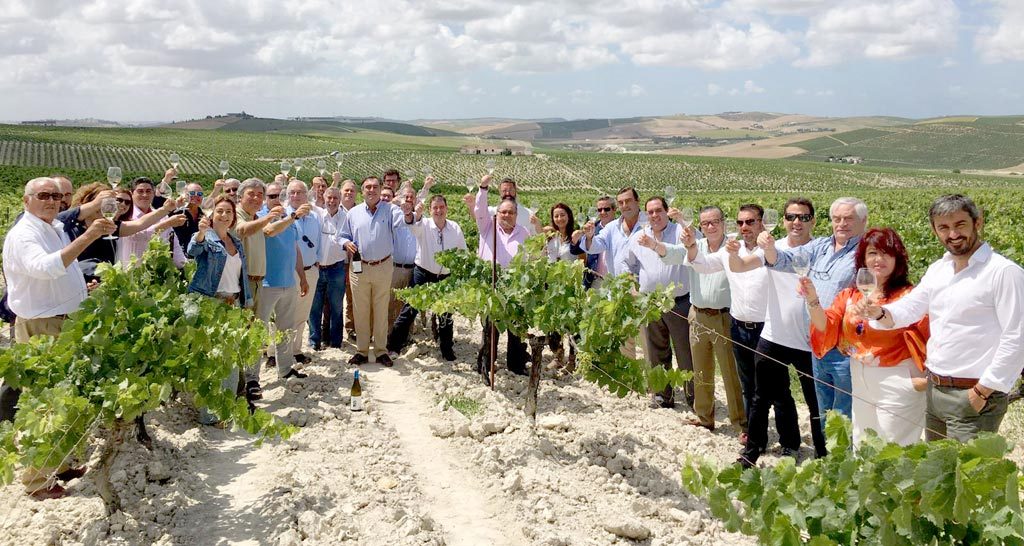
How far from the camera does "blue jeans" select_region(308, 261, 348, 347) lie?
321 inches

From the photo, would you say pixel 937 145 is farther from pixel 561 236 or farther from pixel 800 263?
pixel 800 263

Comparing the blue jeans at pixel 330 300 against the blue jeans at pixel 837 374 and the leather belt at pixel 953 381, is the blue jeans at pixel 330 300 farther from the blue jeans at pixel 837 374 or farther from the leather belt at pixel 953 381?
the leather belt at pixel 953 381

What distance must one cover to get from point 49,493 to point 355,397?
2389 mm

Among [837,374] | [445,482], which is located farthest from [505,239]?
[837,374]

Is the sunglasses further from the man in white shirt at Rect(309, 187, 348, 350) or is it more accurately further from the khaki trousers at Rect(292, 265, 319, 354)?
the man in white shirt at Rect(309, 187, 348, 350)

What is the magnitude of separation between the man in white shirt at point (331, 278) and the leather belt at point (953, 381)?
19.5 ft

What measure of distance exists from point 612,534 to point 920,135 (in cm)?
15050

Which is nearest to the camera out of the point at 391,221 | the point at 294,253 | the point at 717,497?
the point at 717,497

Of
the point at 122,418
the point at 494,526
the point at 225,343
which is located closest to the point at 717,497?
the point at 494,526

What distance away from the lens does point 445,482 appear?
496 cm

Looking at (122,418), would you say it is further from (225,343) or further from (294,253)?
(294,253)

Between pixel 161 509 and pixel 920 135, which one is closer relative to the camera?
pixel 161 509

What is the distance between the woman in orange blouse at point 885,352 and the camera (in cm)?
384

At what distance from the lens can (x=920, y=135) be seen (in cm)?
13175
